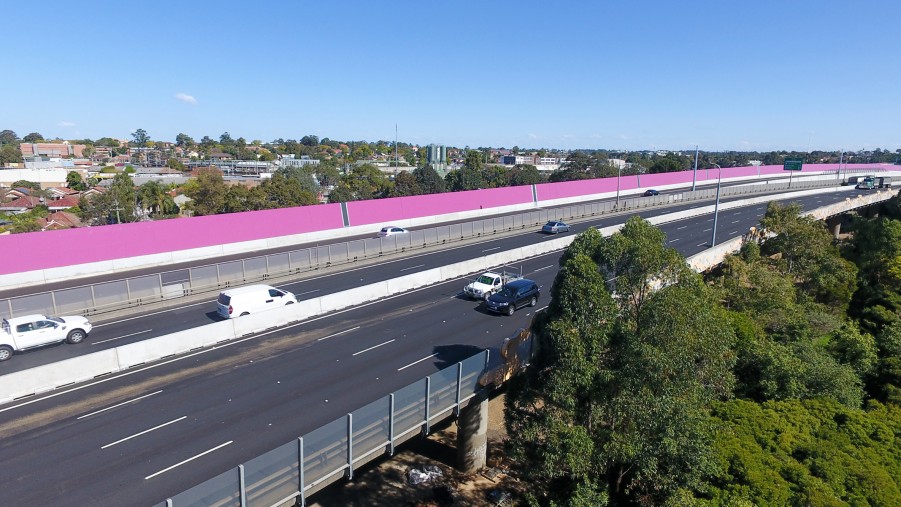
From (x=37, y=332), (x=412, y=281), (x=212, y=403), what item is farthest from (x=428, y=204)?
(x=212, y=403)

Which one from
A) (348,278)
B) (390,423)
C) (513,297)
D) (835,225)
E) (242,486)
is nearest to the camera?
(242,486)

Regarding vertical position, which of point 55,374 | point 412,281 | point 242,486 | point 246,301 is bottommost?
point 412,281

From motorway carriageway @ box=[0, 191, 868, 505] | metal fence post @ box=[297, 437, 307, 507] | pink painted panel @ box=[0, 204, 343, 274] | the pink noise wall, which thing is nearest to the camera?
metal fence post @ box=[297, 437, 307, 507]

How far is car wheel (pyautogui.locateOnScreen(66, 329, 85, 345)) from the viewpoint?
21.9m

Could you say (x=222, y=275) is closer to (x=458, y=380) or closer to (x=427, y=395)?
(x=458, y=380)

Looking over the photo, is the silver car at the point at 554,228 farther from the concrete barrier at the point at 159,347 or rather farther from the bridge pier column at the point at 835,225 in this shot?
the bridge pier column at the point at 835,225

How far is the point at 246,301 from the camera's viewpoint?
24.8 meters

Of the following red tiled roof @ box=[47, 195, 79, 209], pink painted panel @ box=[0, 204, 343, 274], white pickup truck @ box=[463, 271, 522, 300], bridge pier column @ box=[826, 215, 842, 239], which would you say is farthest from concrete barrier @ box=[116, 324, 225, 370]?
red tiled roof @ box=[47, 195, 79, 209]

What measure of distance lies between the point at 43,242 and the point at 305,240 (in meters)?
17.5

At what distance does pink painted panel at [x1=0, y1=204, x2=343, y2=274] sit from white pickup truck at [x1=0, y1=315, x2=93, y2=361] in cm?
1319

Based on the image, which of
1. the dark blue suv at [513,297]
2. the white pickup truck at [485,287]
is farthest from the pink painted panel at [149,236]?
the dark blue suv at [513,297]

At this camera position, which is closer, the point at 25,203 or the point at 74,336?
the point at 74,336

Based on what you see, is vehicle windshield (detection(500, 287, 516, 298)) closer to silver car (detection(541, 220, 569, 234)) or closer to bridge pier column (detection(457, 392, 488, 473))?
bridge pier column (detection(457, 392, 488, 473))

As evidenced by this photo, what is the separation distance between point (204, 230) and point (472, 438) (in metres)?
27.3
